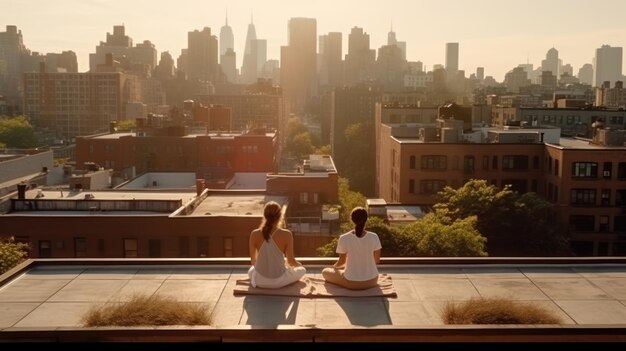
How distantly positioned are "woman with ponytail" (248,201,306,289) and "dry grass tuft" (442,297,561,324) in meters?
3.29

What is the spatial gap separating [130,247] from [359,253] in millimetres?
30160

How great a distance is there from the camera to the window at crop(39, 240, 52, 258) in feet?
139

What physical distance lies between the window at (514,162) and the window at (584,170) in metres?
6.69

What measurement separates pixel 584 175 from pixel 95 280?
5638 cm

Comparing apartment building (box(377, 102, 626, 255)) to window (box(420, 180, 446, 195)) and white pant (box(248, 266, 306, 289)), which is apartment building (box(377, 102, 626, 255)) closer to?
window (box(420, 180, 446, 195))

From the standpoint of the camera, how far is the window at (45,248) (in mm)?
42406

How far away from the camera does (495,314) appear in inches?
510

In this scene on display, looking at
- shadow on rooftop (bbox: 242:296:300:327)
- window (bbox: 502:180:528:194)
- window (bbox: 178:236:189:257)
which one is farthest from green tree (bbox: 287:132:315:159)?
shadow on rooftop (bbox: 242:296:300:327)

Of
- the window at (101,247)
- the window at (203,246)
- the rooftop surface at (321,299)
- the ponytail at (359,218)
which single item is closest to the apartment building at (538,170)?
the window at (203,246)

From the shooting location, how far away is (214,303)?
14398 mm

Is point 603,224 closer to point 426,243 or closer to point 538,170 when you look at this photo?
point 538,170

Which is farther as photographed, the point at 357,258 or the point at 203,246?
the point at 203,246

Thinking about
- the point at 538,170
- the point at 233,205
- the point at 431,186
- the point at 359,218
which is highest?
the point at 359,218

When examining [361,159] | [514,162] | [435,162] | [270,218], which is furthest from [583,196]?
[361,159]
